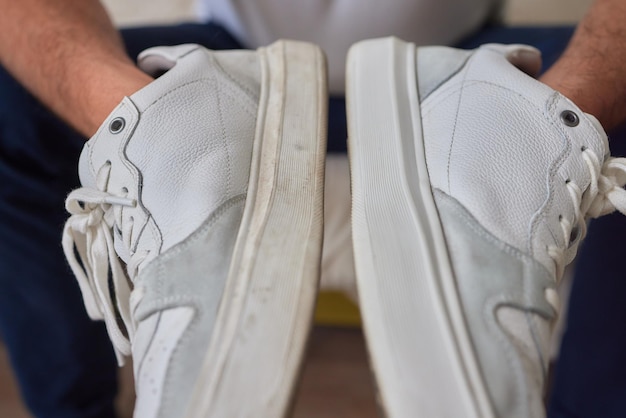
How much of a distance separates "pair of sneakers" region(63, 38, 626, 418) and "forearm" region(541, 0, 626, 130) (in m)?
0.04

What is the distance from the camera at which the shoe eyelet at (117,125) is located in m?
0.48

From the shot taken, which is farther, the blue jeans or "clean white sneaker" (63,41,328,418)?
the blue jeans

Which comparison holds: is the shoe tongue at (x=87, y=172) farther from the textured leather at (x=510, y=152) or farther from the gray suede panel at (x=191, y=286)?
the textured leather at (x=510, y=152)

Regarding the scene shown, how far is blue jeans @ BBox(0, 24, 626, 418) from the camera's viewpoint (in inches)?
26.6

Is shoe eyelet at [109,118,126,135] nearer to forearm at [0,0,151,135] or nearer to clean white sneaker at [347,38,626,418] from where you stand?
forearm at [0,0,151,135]

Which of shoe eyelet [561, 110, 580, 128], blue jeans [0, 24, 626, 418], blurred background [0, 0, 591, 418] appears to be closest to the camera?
shoe eyelet [561, 110, 580, 128]

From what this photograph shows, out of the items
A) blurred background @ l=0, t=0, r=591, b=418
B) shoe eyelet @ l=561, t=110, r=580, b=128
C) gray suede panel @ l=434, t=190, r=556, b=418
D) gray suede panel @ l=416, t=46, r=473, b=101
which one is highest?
gray suede panel @ l=416, t=46, r=473, b=101

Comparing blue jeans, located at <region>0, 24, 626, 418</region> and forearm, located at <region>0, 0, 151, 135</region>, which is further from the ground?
forearm, located at <region>0, 0, 151, 135</region>

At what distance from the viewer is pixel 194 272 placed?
0.41 metres

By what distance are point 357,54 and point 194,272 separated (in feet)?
0.86

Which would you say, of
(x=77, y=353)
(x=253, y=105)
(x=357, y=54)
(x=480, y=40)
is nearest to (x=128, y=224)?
(x=253, y=105)

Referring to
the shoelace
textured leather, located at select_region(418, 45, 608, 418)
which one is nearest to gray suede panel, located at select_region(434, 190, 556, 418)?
textured leather, located at select_region(418, 45, 608, 418)

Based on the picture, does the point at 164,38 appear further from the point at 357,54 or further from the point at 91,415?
the point at 91,415

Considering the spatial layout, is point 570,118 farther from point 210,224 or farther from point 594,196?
point 210,224
